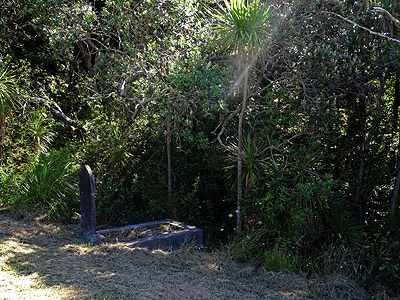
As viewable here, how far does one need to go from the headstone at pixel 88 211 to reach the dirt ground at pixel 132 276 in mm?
185

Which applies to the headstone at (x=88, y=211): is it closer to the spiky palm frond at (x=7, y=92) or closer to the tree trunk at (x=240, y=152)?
the tree trunk at (x=240, y=152)

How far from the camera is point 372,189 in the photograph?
24.2 feet

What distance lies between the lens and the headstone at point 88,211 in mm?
6598

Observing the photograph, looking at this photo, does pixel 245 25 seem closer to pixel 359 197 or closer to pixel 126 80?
pixel 126 80

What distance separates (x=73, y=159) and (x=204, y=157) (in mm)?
2750

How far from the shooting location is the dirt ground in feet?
15.3

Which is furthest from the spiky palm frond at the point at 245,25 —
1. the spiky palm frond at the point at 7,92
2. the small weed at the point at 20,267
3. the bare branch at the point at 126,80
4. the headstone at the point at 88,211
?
the spiky palm frond at the point at 7,92

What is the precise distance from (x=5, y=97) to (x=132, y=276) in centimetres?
A: 540

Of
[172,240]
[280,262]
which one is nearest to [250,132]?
[172,240]

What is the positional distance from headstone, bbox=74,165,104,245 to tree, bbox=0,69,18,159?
308 cm

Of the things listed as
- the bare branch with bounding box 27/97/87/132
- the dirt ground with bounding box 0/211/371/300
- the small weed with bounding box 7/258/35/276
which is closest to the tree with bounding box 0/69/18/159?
the bare branch with bounding box 27/97/87/132

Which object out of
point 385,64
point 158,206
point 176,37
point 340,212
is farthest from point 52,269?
point 385,64

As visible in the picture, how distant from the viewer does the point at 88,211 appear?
6.72 metres

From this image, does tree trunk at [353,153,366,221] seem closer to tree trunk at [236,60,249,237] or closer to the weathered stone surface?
tree trunk at [236,60,249,237]
